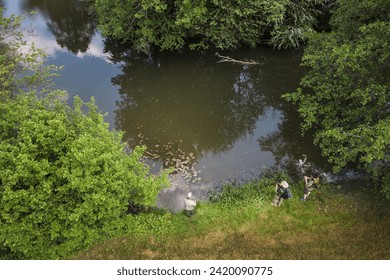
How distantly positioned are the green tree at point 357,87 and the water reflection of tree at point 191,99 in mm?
6542

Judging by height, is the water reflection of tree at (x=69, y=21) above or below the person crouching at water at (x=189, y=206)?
above

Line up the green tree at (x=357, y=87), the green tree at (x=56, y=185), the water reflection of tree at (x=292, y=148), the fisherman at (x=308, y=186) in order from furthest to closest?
the water reflection of tree at (x=292, y=148), the fisherman at (x=308, y=186), the green tree at (x=357, y=87), the green tree at (x=56, y=185)

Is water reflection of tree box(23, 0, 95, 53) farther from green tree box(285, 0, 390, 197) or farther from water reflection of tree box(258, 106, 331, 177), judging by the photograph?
green tree box(285, 0, 390, 197)

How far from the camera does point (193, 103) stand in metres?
24.2

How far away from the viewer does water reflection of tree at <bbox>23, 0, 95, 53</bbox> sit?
106ft

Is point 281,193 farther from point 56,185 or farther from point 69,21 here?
point 69,21

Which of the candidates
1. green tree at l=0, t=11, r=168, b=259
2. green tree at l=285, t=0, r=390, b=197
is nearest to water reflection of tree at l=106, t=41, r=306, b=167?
green tree at l=285, t=0, r=390, b=197

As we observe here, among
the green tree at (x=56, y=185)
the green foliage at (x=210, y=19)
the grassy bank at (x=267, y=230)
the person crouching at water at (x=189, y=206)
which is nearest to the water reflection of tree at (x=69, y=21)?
the green foliage at (x=210, y=19)

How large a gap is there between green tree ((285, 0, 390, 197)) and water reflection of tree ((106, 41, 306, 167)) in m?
6.54

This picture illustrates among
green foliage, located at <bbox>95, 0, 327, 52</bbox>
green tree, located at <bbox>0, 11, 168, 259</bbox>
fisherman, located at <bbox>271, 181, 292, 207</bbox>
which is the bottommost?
fisherman, located at <bbox>271, 181, 292, 207</bbox>

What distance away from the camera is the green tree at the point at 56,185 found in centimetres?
1168

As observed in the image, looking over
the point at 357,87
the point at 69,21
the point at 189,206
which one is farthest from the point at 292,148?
the point at 69,21

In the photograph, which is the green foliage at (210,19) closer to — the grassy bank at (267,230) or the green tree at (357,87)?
the green tree at (357,87)

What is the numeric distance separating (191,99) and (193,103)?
54 centimetres
